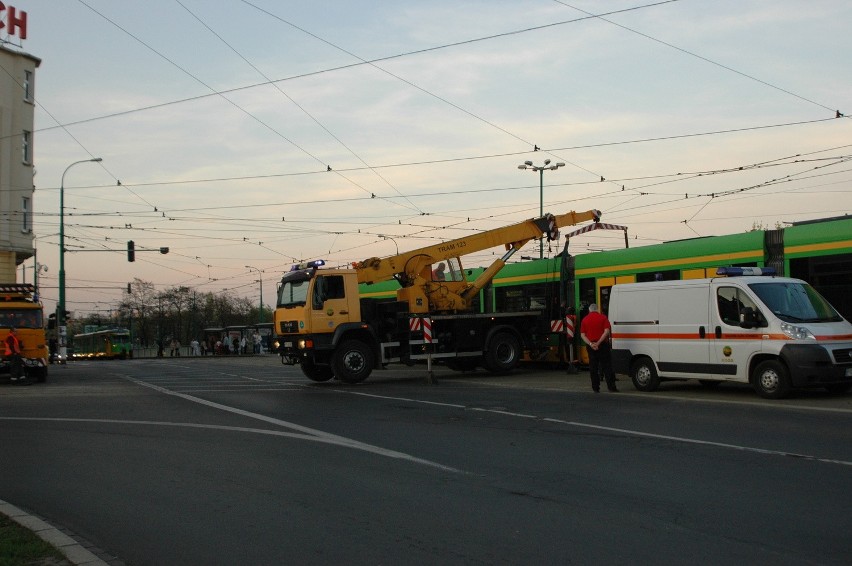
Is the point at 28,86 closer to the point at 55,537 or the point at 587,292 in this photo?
the point at 587,292

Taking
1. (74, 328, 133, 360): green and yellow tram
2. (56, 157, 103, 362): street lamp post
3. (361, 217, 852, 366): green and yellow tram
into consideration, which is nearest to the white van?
(361, 217, 852, 366): green and yellow tram

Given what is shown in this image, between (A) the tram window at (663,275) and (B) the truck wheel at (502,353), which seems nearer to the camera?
(A) the tram window at (663,275)

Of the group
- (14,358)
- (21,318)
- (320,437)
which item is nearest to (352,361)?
(320,437)

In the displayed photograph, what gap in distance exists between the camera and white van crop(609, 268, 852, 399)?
1429cm

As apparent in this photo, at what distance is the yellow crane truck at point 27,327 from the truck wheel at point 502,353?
1454 centimetres

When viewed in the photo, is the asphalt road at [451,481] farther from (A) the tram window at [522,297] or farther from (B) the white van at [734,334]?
(A) the tram window at [522,297]

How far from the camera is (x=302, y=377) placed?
25938 millimetres

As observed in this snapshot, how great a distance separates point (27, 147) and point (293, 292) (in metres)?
28.9

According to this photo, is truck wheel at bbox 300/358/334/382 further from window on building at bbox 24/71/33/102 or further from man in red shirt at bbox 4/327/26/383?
window on building at bbox 24/71/33/102

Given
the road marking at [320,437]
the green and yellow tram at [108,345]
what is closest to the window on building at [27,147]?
the green and yellow tram at [108,345]

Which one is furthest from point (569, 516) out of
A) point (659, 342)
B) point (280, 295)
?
point (280, 295)

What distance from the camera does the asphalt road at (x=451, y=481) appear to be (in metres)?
5.87

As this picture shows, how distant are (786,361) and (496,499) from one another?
8883mm

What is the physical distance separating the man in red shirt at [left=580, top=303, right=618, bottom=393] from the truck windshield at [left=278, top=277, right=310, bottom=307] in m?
8.11
